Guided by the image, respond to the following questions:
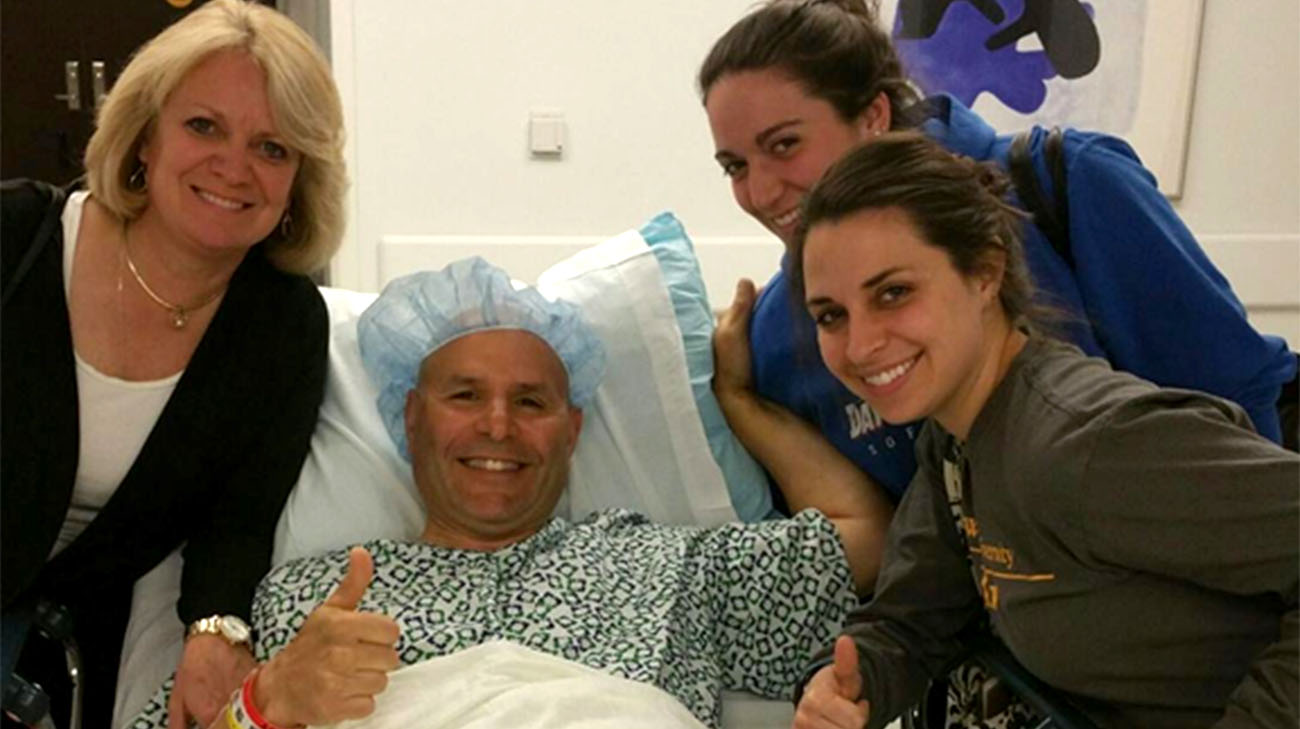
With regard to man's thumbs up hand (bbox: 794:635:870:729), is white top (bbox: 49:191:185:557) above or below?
above

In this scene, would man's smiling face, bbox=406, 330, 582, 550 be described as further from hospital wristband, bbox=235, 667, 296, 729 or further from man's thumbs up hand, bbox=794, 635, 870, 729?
man's thumbs up hand, bbox=794, 635, 870, 729

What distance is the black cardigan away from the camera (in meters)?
1.56

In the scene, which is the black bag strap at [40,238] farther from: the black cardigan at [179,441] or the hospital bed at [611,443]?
the hospital bed at [611,443]

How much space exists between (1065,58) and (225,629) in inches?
116

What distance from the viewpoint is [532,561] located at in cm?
167

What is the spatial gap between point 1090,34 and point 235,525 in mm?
2905

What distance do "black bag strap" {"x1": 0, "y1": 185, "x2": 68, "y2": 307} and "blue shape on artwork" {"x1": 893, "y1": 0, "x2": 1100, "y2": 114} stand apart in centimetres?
250

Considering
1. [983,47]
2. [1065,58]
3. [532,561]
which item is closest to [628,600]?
[532,561]

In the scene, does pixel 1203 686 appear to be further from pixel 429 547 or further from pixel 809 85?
pixel 429 547

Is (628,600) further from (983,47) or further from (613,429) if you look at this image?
(983,47)

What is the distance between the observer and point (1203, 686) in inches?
46.5

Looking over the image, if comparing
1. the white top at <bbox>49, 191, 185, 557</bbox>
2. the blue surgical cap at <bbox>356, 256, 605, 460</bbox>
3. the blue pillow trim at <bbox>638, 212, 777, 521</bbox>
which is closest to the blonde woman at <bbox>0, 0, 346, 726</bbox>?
the white top at <bbox>49, 191, 185, 557</bbox>

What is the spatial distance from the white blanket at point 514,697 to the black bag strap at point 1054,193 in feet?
2.44

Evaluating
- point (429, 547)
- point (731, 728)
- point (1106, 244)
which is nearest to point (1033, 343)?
point (1106, 244)
